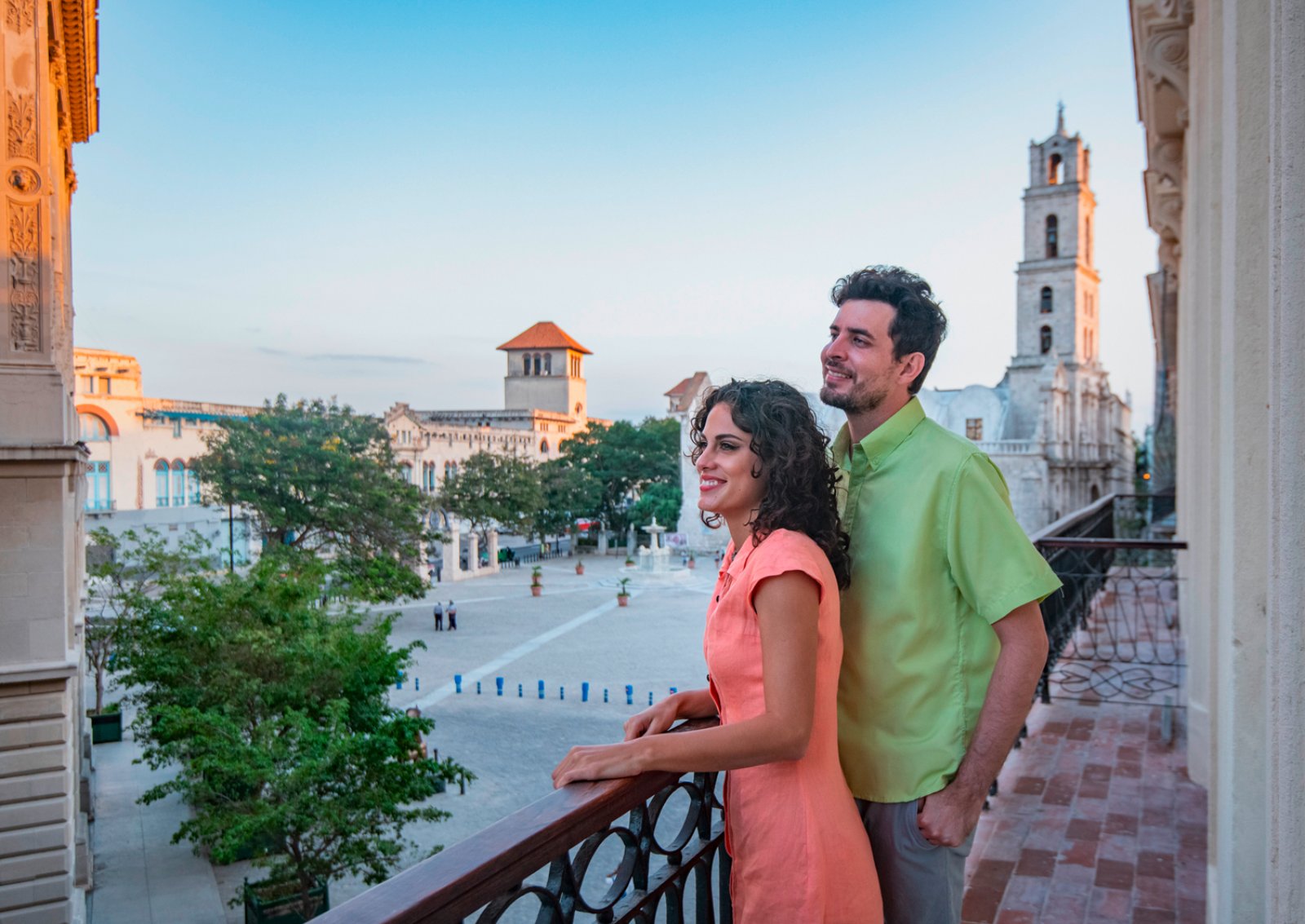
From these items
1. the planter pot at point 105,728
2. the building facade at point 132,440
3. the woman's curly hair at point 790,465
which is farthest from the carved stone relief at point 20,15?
the building facade at point 132,440

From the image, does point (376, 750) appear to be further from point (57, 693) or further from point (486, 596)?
point (486, 596)

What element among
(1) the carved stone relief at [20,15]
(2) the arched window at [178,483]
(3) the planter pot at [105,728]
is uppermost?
(1) the carved stone relief at [20,15]

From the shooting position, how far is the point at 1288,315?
1.47 m

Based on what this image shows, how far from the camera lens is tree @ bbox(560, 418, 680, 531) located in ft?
168

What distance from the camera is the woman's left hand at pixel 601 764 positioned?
1.96 meters

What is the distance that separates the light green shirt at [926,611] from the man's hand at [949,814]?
3 centimetres

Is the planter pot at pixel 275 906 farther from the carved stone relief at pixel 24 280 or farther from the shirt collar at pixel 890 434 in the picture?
the shirt collar at pixel 890 434

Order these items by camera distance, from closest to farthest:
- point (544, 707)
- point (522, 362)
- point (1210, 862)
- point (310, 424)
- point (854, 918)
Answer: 1. point (854, 918)
2. point (1210, 862)
3. point (544, 707)
4. point (310, 424)
5. point (522, 362)

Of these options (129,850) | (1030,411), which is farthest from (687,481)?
(129,850)

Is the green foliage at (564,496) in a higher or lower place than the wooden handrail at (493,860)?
lower

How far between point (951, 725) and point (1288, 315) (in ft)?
3.43

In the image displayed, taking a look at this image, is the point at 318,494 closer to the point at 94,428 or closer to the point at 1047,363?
the point at 94,428

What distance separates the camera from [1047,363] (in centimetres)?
4384

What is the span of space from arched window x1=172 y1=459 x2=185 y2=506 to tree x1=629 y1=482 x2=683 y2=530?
68.3 ft
